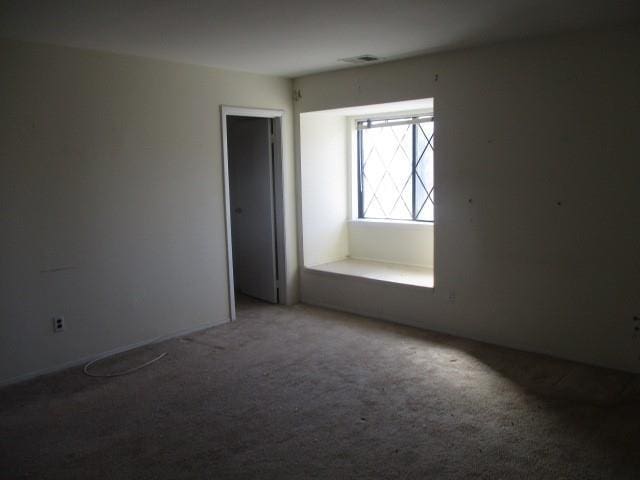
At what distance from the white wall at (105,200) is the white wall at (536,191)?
163 centimetres

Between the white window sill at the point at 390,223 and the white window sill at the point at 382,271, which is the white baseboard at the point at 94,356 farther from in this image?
the white window sill at the point at 390,223

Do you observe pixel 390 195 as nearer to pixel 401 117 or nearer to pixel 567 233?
pixel 401 117

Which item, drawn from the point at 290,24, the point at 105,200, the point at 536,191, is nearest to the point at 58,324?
the point at 105,200

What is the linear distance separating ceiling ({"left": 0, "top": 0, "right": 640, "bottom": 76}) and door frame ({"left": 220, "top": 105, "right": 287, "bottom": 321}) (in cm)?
80

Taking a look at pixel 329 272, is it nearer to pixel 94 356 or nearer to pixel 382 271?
pixel 382 271

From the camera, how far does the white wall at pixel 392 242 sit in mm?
5301

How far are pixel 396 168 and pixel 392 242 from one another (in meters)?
0.75

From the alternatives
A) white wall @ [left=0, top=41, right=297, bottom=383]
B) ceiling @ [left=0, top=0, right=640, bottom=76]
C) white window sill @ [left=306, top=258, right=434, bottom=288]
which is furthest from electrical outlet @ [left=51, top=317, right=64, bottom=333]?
white window sill @ [left=306, top=258, right=434, bottom=288]

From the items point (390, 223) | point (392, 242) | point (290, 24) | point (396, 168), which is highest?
point (290, 24)

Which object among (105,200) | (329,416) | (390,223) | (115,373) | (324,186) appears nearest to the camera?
(329,416)

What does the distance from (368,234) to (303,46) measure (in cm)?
240

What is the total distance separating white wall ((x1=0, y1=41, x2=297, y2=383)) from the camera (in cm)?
361

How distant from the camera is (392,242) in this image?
5.56 metres

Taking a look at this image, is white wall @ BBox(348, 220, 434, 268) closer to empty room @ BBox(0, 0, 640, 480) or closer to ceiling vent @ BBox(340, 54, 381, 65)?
empty room @ BBox(0, 0, 640, 480)
